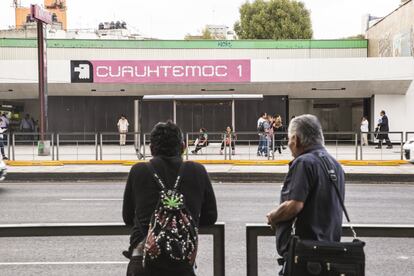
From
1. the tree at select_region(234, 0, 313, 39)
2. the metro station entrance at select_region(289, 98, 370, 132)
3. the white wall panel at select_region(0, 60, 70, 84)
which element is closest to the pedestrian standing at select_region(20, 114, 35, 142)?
the white wall panel at select_region(0, 60, 70, 84)

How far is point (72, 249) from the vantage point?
296 inches

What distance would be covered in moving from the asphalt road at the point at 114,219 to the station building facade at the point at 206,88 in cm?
1418

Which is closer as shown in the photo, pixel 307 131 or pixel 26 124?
pixel 307 131

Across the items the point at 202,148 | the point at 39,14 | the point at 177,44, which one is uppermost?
the point at 177,44

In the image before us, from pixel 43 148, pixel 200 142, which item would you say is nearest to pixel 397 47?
pixel 200 142

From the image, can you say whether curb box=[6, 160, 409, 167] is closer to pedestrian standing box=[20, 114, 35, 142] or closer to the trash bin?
the trash bin

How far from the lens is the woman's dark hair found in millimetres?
3551

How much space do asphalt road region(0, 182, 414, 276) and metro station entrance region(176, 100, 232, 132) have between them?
44.6ft

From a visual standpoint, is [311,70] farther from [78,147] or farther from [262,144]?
[78,147]

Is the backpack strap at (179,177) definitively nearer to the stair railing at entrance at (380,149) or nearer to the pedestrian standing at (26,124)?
the stair railing at entrance at (380,149)

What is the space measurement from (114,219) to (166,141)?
686 centimetres

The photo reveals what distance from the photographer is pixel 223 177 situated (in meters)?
17.0

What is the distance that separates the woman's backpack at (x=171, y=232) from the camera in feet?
10.6

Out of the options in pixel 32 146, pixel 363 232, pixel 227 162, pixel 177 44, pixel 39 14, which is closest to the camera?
pixel 363 232
